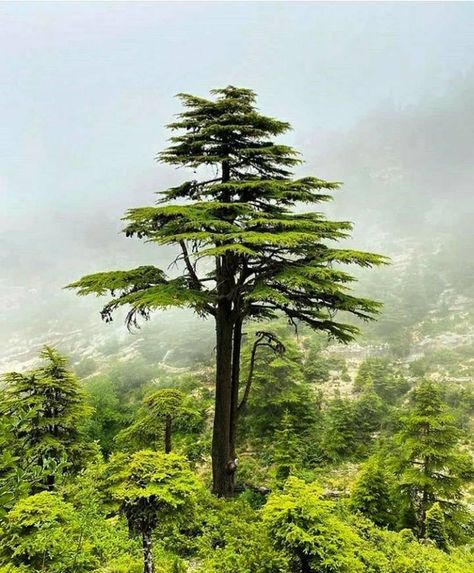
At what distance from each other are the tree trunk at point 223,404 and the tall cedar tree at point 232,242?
19mm

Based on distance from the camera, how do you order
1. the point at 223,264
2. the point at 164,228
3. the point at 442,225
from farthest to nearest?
the point at 442,225 < the point at 223,264 < the point at 164,228

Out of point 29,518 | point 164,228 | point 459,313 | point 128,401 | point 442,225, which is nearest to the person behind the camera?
point 29,518

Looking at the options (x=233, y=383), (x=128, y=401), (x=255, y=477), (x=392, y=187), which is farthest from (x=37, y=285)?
(x=233, y=383)

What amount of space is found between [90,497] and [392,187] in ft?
354

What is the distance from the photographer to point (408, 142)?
123 m

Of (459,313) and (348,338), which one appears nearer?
(348,338)

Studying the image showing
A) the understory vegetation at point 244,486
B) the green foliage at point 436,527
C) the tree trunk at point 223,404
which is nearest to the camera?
the understory vegetation at point 244,486

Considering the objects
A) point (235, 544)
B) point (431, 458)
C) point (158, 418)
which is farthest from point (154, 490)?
point (431, 458)

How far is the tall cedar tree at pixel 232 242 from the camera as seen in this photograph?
677 cm

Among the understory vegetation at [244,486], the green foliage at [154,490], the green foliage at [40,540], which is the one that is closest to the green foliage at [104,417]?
the understory vegetation at [244,486]

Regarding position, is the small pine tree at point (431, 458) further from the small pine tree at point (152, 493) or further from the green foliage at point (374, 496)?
the small pine tree at point (152, 493)

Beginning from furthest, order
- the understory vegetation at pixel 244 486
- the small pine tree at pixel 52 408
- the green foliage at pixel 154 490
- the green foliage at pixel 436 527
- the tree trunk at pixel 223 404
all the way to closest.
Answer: the green foliage at pixel 436 527, the small pine tree at pixel 52 408, the tree trunk at pixel 223 404, the green foliage at pixel 154 490, the understory vegetation at pixel 244 486

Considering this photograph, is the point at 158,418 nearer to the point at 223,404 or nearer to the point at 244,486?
the point at 223,404

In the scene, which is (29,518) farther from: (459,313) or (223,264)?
(459,313)
